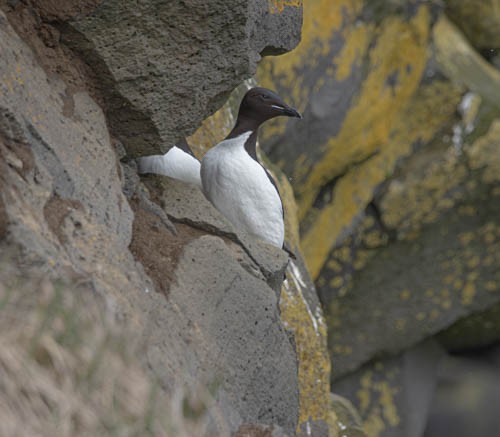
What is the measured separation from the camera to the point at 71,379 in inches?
83.0

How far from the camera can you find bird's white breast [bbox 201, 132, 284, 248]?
415 cm

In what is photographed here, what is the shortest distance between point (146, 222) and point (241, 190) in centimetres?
65

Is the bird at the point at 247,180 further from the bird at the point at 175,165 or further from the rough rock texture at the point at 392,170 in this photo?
the rough rock texture at the point at 392,170

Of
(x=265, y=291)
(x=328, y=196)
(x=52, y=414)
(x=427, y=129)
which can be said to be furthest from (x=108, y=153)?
(x=427, y=129)

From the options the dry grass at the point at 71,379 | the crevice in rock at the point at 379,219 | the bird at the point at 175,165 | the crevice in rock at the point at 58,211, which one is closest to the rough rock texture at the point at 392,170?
the crevice in rock at the point at 379,219

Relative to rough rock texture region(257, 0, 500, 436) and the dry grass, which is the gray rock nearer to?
rough rock texture region(257, 0, 500, 436)

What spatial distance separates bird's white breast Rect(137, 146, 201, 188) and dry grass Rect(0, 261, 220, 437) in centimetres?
168

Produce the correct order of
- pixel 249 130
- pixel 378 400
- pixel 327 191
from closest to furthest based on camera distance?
1. pixel 249 130
2. pixel 327 191
3. pixel 378 400

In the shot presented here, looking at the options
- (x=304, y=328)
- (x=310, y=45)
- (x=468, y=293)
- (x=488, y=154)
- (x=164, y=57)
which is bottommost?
(x=468, y=293)

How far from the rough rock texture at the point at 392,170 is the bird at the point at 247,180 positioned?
2.45 metres

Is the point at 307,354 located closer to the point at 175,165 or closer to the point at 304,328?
the point at 304,328

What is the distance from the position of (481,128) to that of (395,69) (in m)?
1.11

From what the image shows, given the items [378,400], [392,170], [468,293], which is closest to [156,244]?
[392,170]

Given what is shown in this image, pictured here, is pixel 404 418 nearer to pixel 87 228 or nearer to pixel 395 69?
pixel 395 69
